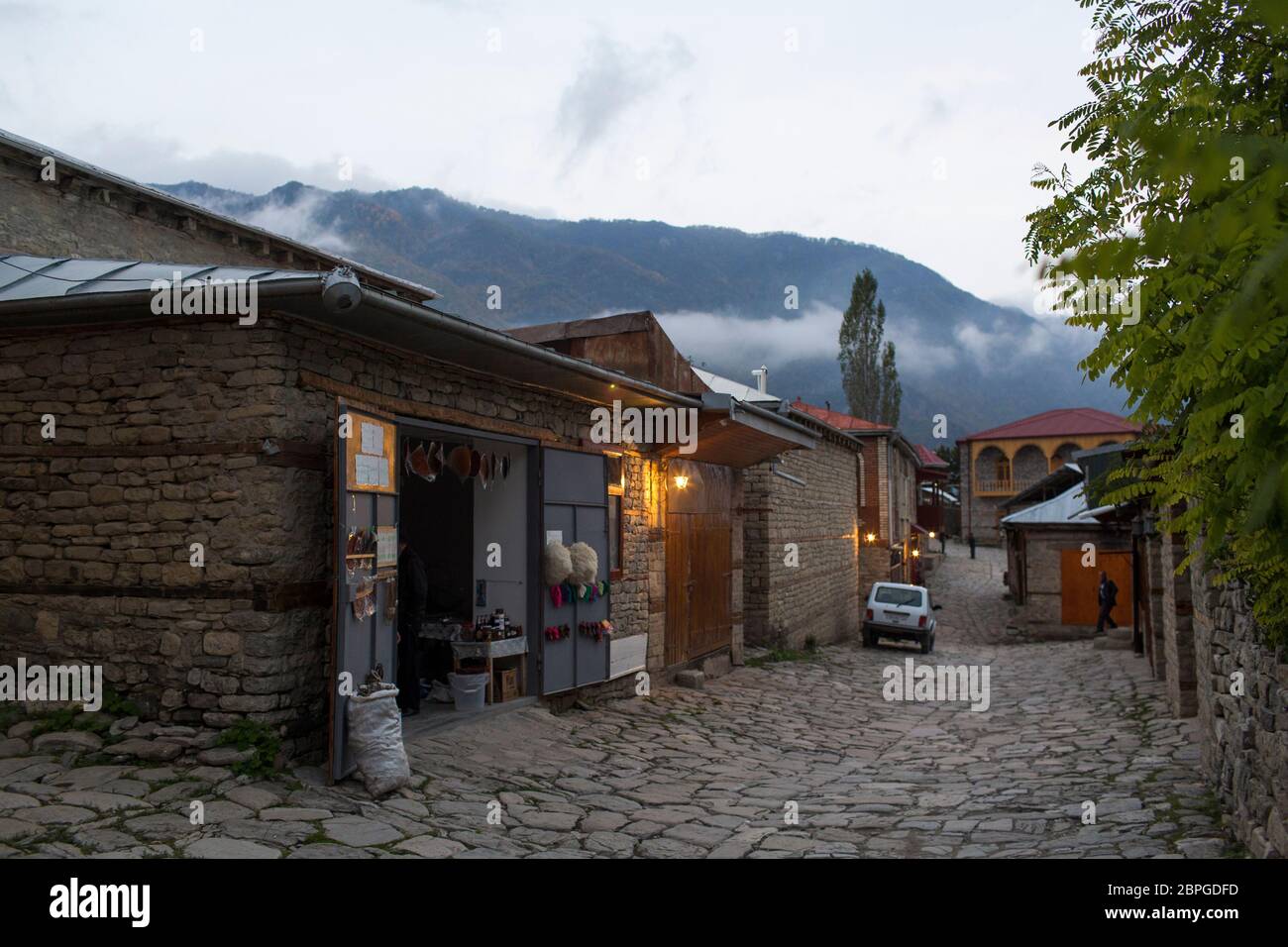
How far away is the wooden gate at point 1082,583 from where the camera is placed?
23203 mm

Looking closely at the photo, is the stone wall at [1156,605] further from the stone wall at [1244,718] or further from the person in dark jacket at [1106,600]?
the person in dark jacket at [1106,600]

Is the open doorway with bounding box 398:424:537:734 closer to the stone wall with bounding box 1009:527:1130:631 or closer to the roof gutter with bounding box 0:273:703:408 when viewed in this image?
the roof gutter with bounding box 0:273:703:408

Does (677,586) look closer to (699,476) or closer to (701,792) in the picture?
(699,476)

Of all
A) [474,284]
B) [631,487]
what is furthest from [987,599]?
[474,284]

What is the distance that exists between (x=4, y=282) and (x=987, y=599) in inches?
1227

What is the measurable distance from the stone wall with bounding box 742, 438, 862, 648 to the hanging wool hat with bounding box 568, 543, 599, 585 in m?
7.36

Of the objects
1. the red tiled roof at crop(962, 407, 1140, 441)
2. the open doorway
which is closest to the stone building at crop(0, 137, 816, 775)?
the open doorway

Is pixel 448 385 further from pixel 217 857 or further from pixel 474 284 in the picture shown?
pixel 474 284

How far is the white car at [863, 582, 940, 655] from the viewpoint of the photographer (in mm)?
20266

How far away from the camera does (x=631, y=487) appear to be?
1194 centimetres

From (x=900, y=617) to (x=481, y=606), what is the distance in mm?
12948

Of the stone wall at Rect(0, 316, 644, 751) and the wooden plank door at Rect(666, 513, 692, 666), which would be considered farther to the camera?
the wooden plank door at Rect(666, 513, 692, 666)

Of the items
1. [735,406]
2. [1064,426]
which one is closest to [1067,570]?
[735,406]

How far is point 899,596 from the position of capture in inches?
827
